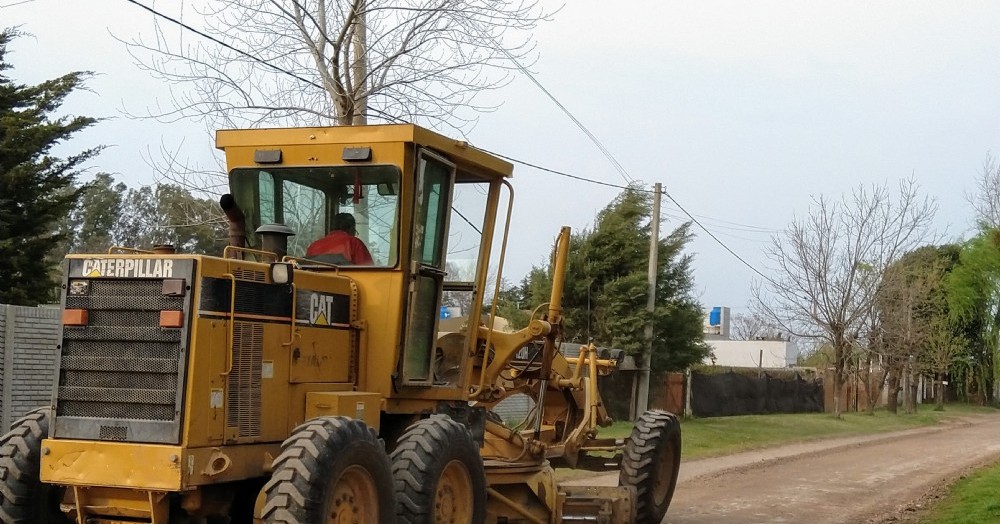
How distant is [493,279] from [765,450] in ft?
47.9

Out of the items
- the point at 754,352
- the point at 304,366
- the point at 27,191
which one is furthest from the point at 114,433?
the point at 754,352

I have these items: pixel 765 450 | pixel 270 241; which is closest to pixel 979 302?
pixel 765 450

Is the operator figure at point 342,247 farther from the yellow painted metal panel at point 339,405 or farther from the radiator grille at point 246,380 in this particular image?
the radiator grille at point 246,380

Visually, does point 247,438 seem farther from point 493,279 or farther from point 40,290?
point 40,290

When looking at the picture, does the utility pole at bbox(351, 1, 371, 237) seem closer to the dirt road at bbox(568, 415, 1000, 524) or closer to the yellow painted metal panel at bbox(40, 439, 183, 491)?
the dirt road at bbox(568, 415, 1000, 524)

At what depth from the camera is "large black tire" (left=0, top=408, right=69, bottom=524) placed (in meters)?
6.87

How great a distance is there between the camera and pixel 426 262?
8.46 m

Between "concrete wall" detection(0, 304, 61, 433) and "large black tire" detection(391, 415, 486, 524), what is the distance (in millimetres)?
7185

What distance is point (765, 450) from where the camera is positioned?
2248 cm

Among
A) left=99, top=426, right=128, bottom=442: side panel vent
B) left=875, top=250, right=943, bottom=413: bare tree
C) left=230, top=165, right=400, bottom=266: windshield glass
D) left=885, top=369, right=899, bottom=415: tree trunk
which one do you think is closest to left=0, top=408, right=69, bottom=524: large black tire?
left=99, top=426, right=128, bottom=442: side panel vent

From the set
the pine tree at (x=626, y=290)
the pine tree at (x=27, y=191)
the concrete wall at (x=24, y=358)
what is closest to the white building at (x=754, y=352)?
the pine tree at (x=626, y=290)

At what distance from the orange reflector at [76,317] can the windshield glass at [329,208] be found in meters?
1.82

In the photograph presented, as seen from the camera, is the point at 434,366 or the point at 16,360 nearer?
the point at 434,366

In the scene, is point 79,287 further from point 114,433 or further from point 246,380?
point 246,380
